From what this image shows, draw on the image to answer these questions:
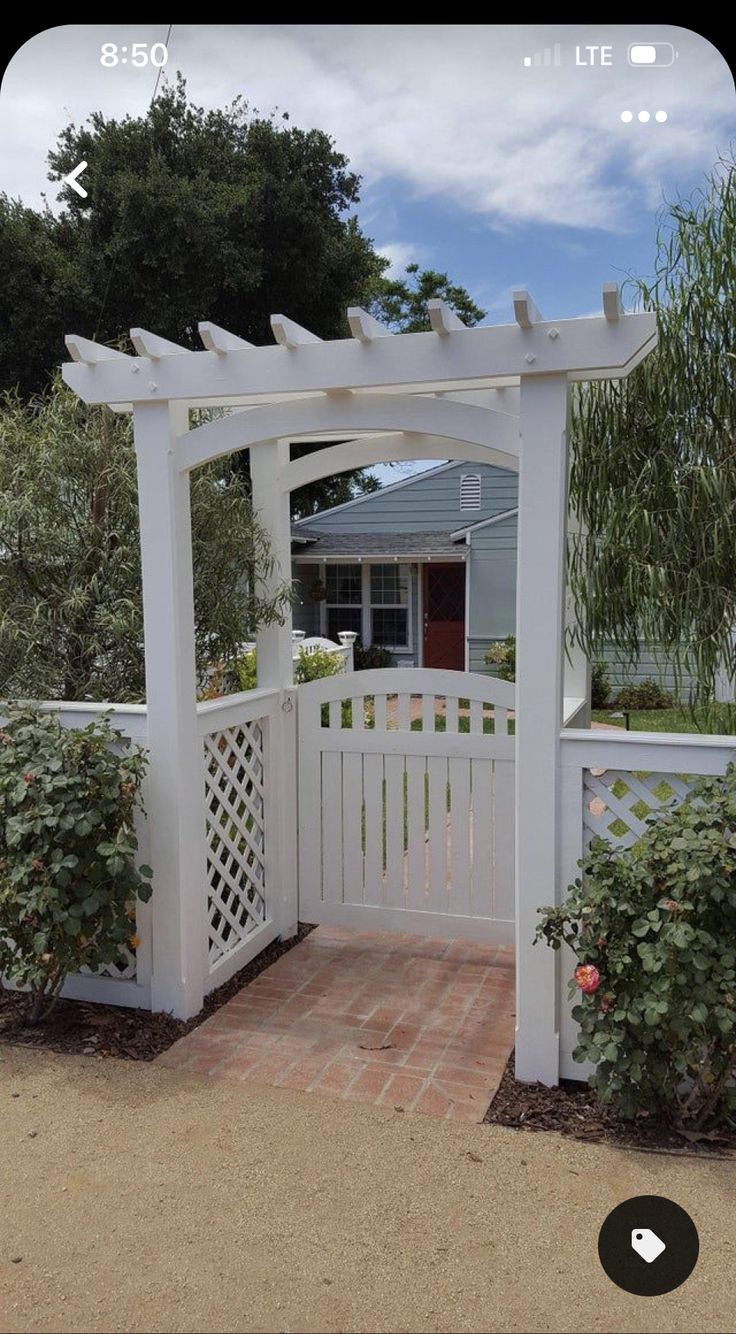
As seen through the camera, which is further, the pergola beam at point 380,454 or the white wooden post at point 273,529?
→ the white wooden post at point 273,529

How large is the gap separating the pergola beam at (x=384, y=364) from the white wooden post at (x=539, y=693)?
0.10m

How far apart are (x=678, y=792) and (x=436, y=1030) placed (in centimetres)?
118

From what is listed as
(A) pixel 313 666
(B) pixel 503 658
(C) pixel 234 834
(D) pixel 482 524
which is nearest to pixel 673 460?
(C) pixel 234 834

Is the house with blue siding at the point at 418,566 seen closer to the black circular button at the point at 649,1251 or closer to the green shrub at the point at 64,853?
the green shrub at the point at 64,853

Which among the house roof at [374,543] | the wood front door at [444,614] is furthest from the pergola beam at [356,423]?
the wood front door at [444,614]

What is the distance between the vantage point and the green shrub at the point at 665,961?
7.57 feet

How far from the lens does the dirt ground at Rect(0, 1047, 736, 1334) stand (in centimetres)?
168

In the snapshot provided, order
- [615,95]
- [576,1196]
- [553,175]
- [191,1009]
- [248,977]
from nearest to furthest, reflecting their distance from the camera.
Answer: [615,95] → [553,175] → [576,1196] → [191,1009] → [248,977]

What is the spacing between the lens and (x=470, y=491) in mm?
13023

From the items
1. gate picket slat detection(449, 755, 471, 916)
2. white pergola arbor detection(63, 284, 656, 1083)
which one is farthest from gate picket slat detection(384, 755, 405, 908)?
white pergola arbor detection(63, 284, 656, 1083)

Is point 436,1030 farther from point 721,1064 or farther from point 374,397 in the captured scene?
point 374,397

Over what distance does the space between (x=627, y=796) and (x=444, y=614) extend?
1096cm

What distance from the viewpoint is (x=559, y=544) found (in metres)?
2.68

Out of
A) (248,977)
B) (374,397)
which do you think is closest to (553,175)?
(374,397)
